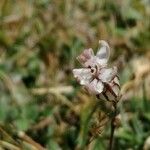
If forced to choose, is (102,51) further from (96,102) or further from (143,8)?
(143,8)

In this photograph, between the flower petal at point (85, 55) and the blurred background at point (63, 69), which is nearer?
the flower petal at point (85, 55)

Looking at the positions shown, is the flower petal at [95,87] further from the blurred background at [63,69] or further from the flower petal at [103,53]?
the blurred background at [63,69]

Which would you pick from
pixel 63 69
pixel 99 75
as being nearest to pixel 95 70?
pixel 99 75

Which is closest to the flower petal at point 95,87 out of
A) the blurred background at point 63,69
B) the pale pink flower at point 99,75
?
the pale pink flower at point 99,75

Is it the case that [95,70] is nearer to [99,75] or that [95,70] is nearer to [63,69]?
[99,75]

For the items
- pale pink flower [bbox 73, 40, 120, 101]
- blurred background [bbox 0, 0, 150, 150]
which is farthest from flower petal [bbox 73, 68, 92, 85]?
blurred background [bbox 0, 0, 150, 150]

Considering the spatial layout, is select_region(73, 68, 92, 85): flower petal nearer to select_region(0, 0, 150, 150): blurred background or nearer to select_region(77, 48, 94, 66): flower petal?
select_region(77, 48, 94, 66): flower petal
